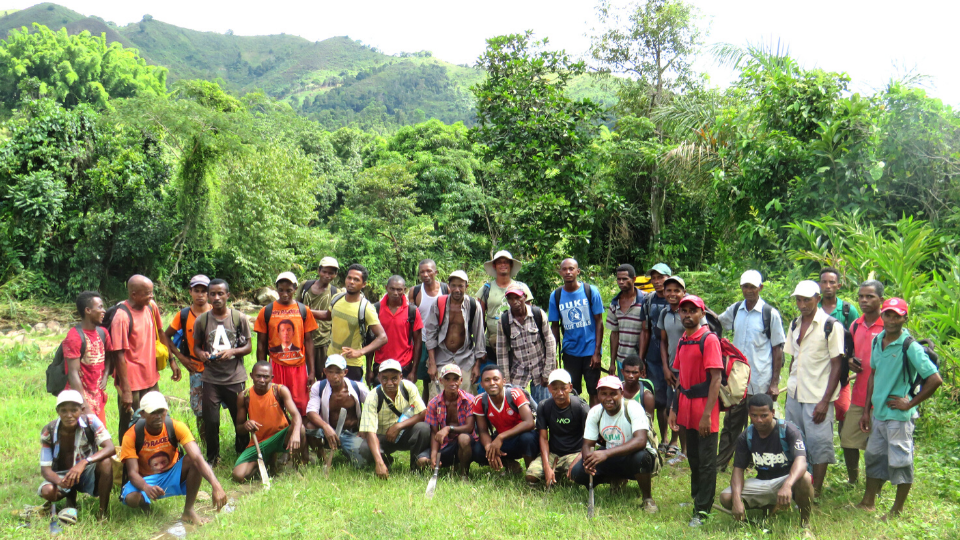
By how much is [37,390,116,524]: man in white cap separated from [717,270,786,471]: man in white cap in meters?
5.69

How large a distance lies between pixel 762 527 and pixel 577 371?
9.13 ft

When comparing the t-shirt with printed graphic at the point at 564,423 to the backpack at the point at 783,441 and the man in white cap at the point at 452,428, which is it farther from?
the backpack at the point at 783,441

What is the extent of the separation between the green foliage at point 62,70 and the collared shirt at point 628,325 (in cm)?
3806

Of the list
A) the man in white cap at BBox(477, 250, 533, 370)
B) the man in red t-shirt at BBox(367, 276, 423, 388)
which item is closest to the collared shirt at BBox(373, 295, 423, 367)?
the man in red t-shirt at BBox(367, 276, 423, 388)

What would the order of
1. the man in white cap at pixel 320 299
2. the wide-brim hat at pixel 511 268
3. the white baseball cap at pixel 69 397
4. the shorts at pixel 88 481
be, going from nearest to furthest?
the white baseball cap at pixel 69 397 < the shorts at pixel 88 481 < the wide-brim hat at pixel 511 268 < the man in white cap at pixel 320 299

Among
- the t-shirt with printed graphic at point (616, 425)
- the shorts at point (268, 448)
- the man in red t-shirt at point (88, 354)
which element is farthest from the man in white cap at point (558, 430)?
the man in red t-shirt at point (88, 354)

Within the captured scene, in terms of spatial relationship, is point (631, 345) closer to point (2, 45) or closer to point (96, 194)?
point (96, 194)

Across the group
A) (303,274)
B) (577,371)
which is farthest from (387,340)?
(303,274)

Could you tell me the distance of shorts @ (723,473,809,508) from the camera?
5285mm

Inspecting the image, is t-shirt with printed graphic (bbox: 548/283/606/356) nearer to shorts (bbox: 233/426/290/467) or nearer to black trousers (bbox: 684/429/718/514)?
black trousers (bbox: 684/429/718/514)

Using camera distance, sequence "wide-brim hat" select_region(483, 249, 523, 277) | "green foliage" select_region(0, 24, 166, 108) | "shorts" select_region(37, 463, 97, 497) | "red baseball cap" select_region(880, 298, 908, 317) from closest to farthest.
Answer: "red baseball cap" select_region(880, 298, 908, 317) < "shorts" select_region(37, 463, 97, 497) < "wide-brim hat" select_region(483, 249, 523, 277) < "green foliage" select_region(0, 24, 166, 108)

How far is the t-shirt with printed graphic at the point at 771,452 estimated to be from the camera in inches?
208

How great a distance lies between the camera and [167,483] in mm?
5719

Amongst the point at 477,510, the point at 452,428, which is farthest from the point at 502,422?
the point at 477,510
